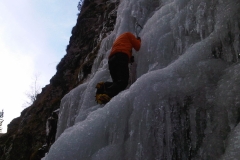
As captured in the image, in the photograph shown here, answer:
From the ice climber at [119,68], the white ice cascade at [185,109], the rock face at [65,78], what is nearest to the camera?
the white ice cascade at [185,109]

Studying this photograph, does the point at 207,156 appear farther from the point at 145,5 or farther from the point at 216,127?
the point at 145,5

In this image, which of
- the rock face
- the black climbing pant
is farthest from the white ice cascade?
the rock face

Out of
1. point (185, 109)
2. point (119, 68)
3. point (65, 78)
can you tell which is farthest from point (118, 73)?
point (65, 78)

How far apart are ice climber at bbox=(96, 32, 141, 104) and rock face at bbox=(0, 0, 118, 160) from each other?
15.7 feet

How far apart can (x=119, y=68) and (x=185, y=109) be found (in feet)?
6.39

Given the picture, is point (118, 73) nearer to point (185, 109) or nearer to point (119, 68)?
point (119, 68)

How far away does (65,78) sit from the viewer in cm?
1154

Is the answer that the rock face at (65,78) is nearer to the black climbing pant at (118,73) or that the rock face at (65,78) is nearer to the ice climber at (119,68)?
the ice climber at (119,68)

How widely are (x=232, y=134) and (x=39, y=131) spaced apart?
30.0 ft

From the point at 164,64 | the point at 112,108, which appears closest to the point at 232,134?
the point at 112,108

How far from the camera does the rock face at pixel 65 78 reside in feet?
35.0

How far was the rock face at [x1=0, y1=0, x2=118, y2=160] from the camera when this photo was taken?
35.0ft

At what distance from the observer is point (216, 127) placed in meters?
2.97

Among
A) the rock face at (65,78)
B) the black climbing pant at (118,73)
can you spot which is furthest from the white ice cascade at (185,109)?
the rock face at (65,78)
